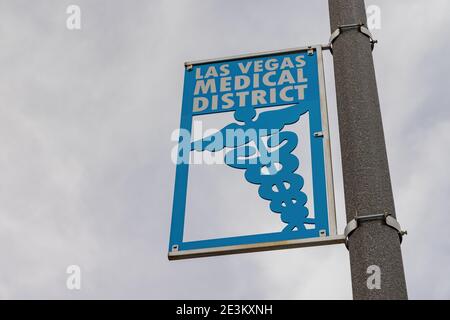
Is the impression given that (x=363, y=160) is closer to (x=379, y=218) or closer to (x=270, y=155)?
(x=379, y=218)

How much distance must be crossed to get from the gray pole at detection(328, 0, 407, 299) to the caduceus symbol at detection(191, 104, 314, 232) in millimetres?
461

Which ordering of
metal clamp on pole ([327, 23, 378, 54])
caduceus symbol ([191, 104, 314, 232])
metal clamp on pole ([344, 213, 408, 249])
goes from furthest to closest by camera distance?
metal clamp on pole ([327, 23, 378, 54]), caduceus symbol ([191, 104, 314, 232]), metal clamp on pole ([344, 213, 408, 249])

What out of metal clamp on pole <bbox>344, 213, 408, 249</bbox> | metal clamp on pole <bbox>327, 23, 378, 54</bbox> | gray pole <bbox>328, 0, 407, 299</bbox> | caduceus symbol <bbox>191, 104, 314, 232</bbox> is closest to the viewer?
gray pole <bbox>328, 0, 407, 299</bbox>

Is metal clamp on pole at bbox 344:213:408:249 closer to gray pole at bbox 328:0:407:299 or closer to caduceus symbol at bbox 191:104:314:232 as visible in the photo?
gray pole at bbox 328:0:407:299

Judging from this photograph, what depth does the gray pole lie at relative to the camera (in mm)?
3713

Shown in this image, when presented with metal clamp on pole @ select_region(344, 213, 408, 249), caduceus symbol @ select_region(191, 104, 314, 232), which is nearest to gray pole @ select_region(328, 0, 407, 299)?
metal clamp on pole @ select_region(344, 213, 408, 249)

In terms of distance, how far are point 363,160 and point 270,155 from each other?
0.82 meters

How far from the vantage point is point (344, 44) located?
188 inches

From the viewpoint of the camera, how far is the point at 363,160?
414cm

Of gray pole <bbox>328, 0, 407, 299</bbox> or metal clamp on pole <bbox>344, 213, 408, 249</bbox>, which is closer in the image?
gray pole <bbox>328, 0, 407, 299</bbox>

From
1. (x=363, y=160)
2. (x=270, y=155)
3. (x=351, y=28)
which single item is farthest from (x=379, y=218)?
(x=351, y=28)

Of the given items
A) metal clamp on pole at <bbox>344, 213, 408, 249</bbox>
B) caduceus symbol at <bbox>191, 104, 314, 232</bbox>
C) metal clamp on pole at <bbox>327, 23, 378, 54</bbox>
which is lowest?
metal clamp on pole at <bbox>344, 213, 408, 249</bbox>
